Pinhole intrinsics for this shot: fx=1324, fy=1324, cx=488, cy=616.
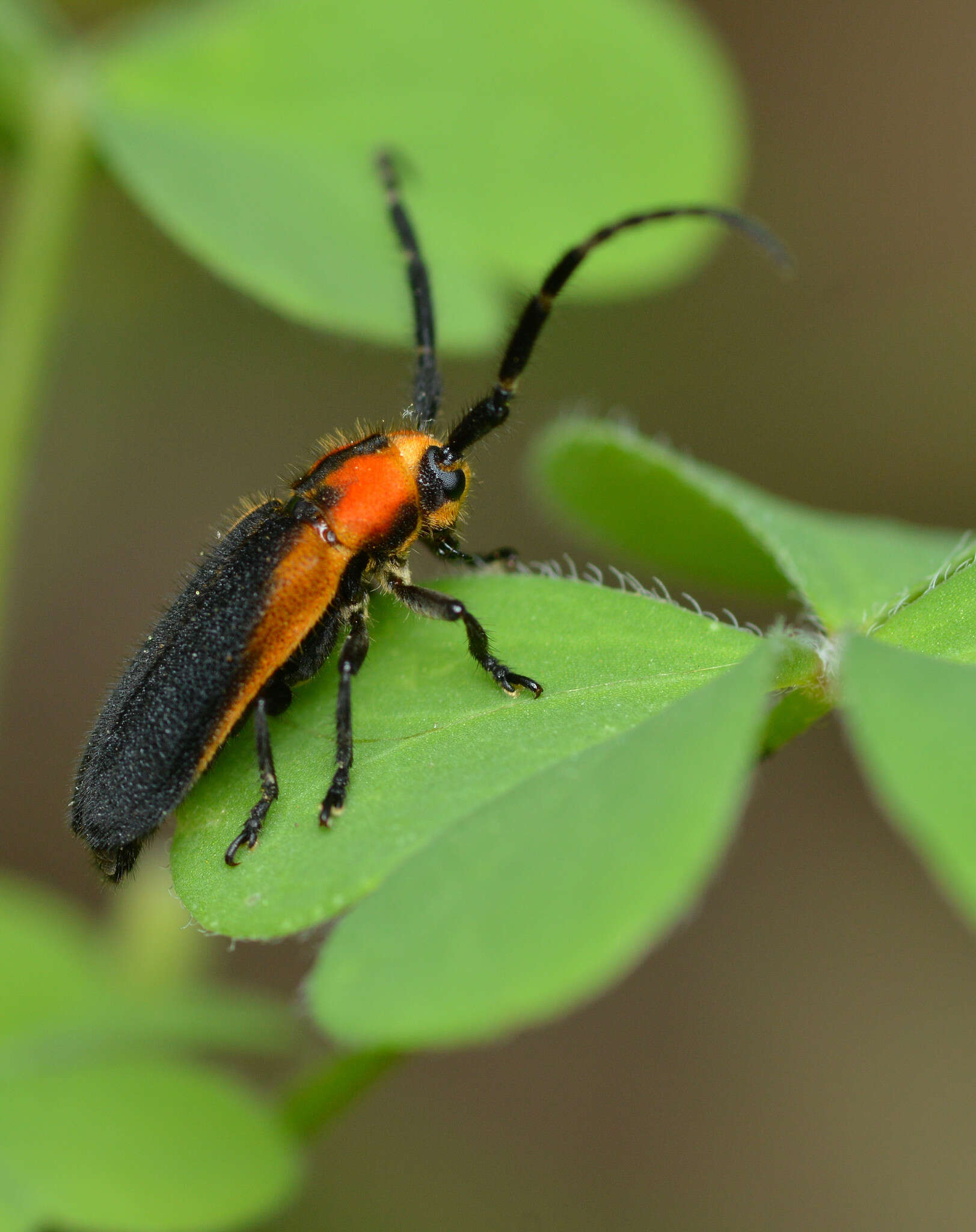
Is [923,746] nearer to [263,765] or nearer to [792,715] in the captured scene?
[792,715]

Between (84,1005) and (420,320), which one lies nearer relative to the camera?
(84,1005)

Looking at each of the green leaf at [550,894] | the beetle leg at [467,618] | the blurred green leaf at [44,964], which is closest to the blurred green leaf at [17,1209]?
the blurred green leaf at [44,964]

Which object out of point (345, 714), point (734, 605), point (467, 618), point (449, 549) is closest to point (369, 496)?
point (449, 549)

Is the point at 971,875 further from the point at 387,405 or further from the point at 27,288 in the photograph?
the point at 387,405

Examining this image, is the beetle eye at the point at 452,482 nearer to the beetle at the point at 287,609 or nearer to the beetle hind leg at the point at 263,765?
the beetle at the point at 287,609

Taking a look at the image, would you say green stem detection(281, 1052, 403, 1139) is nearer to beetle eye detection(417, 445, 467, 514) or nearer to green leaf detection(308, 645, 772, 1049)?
green leaf detection(308, 645, 772, 1049)
